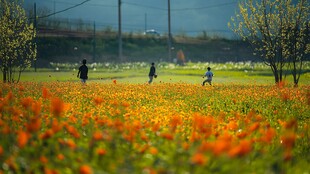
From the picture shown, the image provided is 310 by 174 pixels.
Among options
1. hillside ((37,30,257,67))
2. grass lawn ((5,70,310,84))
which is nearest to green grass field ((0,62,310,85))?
grass lawn ((5,70,310,84))

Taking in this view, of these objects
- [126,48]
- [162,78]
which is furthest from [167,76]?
[126,48]

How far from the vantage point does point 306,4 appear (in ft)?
87.6

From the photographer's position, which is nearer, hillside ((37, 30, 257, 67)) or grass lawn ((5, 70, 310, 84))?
grass lawn ((5, 70, 310, 84))

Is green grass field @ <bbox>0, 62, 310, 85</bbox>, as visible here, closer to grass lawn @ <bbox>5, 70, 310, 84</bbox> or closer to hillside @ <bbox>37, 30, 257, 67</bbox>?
grass lawn @ <bbox>5, 70, 310, 84</bbox>

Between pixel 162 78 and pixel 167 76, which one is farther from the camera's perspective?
pixel 167 76

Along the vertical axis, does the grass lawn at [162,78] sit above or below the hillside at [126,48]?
below

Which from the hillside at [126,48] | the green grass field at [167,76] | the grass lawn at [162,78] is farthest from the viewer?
the hillside at [126,48]

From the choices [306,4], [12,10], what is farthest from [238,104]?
[12,10]

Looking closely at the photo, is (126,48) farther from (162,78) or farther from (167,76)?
(162,78)

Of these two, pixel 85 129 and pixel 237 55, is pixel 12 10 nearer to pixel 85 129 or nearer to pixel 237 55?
pixel 85 129

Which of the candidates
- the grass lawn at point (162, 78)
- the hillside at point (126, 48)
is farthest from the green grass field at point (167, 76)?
the hillside at point (126, 48)

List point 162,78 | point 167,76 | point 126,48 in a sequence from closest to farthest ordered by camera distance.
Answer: point 162,78, point 167,76, point 126,48

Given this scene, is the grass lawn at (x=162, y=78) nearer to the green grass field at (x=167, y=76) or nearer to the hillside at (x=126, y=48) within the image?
the green grass field at (x=167, y=76)

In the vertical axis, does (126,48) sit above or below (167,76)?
above
